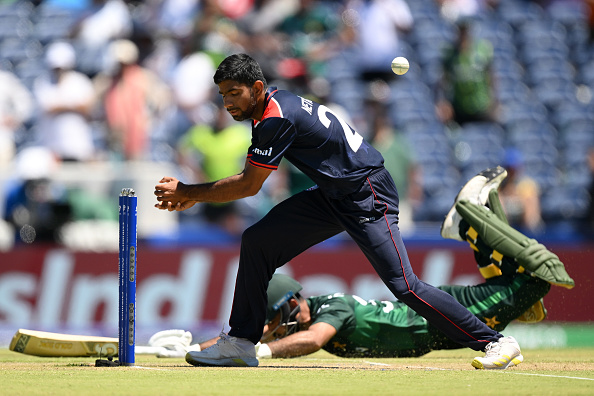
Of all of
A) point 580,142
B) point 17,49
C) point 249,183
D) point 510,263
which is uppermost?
point 17,49

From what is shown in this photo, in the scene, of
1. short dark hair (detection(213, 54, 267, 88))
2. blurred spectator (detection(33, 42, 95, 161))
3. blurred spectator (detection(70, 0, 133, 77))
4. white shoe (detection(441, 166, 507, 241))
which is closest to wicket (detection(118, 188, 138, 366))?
short dark hair (detection(213, 54, 267, 88))

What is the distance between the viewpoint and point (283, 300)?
270 inches

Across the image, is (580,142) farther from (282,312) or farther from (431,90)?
(282,312)

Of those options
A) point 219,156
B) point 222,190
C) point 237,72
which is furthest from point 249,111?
point 219,156

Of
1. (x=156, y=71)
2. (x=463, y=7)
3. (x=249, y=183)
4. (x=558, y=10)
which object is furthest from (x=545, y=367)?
(x=558, y=10)

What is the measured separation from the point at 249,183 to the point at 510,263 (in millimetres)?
2484

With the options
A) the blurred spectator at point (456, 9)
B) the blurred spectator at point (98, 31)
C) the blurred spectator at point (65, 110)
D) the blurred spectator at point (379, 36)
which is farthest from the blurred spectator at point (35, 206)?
the blurred spectator at point (456, 9)

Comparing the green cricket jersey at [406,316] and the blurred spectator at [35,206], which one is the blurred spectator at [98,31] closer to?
the blurred spectator at [35,206]

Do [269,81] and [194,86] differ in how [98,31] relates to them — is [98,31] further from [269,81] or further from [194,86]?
[269,81]

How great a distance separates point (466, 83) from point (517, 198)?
2286 millimetres

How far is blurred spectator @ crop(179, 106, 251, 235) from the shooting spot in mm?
11070

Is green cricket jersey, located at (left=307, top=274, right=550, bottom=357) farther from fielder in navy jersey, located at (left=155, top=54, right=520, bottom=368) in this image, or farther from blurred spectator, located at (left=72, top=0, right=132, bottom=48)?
blurred spectator, located at (left=72, top=0, right=132, bottom=48)

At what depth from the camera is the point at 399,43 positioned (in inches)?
563

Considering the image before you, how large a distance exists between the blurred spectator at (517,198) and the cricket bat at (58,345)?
6163 millimetres
